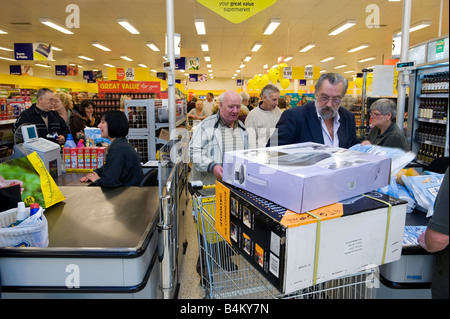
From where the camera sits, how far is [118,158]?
3.02m

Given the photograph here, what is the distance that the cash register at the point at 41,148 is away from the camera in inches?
129

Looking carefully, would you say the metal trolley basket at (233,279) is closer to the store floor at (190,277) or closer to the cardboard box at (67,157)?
the store floor at (190,277)

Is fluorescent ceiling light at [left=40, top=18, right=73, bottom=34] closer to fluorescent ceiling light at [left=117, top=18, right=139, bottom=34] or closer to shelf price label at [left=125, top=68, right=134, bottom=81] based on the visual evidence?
fluorescent ceiling light at [left=117, top=18, right=139, bottom=34]

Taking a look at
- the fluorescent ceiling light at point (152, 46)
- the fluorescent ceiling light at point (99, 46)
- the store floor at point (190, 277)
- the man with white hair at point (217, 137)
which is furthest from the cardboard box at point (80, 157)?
the fluorescent ceiling light at point (99, 46)

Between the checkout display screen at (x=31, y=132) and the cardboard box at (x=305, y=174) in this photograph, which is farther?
the checkout display screen at (x=31, y=132)

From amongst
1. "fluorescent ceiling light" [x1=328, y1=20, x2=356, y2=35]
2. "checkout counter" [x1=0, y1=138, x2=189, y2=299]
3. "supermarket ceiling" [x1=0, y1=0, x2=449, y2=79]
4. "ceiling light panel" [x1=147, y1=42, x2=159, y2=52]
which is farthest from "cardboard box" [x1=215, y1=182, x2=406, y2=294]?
"ceiling light panel" [x1=147, y1=42, x2=159, y2=52]

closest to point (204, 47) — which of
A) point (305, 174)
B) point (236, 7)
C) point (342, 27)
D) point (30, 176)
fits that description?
point (342, 27)

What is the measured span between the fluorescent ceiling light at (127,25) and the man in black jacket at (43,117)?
6.01 metres

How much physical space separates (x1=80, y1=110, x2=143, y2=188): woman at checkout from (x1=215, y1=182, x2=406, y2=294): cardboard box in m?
1.80

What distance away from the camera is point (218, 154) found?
3.21 m

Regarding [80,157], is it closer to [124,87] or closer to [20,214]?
[20,214]

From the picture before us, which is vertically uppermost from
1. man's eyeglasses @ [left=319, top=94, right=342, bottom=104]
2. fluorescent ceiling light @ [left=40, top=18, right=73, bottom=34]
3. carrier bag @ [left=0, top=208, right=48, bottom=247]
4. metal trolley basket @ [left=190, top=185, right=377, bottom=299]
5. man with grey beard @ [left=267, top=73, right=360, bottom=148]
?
fluorescent ceiling light @ [left=40, top=18, right=73, bottom=34]

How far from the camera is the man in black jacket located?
477cm

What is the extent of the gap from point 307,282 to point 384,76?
504 cm
